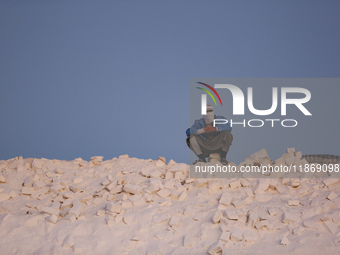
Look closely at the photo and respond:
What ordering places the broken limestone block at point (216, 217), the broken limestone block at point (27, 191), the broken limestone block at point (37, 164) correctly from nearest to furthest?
the broken limestone block at point (216, 217)
the broken limestone block at point (27, 191)
the broken limestone block at point (37, 164)

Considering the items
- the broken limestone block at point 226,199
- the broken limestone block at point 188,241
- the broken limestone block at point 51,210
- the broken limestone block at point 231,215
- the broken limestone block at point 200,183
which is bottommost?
the broken limestone block at point 188,241

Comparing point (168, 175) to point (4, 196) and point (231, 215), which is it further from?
point (4, 196)

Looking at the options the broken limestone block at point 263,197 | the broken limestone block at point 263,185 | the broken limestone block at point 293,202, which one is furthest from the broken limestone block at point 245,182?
the broken limestone block at point 293,202

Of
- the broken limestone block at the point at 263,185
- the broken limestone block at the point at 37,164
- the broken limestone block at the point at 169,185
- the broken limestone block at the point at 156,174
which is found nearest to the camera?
the broken limestone block at the point at 263,185

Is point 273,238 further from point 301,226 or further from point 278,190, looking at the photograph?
point 278,190

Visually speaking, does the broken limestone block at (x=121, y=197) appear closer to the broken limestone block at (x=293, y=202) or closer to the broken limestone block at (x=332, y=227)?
the broken limestone block at (x=293, y=202)

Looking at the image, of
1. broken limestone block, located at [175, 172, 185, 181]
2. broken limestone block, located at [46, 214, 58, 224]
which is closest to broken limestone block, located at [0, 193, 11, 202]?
broken limestone block, located at [46, 214, 58, 224]

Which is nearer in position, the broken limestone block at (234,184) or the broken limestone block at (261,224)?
the broken limestone block at (261,224)

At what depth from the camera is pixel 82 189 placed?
4.16 meters

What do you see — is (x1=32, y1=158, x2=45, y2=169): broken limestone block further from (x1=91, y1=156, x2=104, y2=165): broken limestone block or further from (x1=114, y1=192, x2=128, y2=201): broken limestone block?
(x1=114, y1=192, x2=128, y2=201): broken limestone block

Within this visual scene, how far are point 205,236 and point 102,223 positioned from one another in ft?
3.95

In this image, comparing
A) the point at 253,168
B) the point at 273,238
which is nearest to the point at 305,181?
the point at 253,168

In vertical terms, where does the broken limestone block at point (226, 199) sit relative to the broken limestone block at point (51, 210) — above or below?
above

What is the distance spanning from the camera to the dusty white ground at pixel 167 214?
292 centimetres
